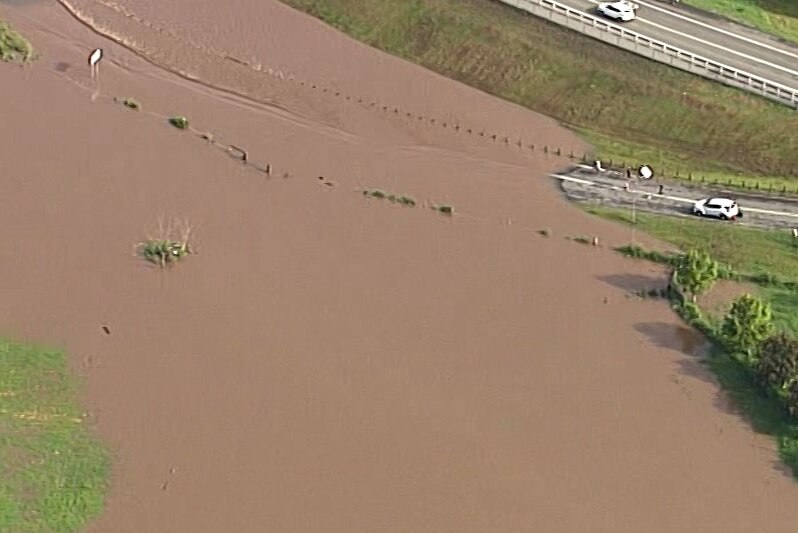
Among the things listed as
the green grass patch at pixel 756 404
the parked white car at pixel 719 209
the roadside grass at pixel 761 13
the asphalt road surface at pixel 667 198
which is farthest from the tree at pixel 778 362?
the roadside grass at pixel 761 13

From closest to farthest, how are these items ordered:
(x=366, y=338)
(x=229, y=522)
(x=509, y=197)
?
(x=229, y=522) < (x=366, y=338) < (x=509, y=197)

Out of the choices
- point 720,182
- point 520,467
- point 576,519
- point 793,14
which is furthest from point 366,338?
point 793,14

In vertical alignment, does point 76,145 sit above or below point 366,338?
above

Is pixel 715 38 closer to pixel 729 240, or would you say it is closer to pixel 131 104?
pixel 729 240

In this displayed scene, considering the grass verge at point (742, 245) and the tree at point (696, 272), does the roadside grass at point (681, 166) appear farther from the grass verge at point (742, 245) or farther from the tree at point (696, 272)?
the tree at point (696, 272)

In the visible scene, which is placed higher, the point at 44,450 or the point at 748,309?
the point at 748,309

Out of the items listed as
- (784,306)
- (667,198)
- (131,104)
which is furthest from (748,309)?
(131,104)

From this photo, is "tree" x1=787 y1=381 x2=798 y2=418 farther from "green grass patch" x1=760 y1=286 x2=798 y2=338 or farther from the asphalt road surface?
the asphalt road surface

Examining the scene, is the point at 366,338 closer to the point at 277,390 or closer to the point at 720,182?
the point at 277,390
